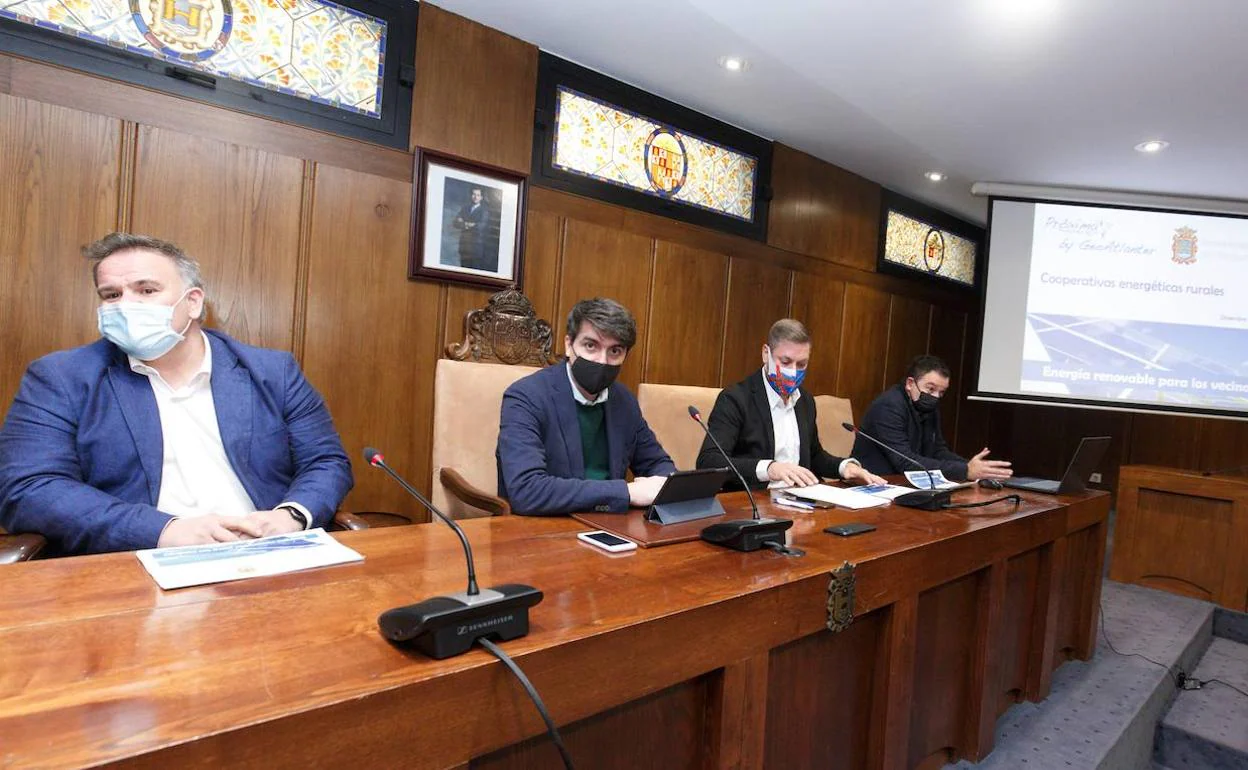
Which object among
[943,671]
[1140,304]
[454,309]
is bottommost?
[943,671]

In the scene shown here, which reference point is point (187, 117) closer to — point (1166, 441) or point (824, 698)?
point (824, 698)

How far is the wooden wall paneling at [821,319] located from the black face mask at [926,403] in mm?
1269

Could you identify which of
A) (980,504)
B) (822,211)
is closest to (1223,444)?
(822,211)

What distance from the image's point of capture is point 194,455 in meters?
1.54

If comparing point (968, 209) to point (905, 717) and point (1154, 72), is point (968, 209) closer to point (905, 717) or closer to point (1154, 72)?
point (1154, 72)

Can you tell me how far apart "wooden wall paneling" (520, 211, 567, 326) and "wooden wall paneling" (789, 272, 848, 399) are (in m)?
1.77

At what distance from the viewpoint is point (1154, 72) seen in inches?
111

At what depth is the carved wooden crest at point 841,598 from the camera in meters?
1.19

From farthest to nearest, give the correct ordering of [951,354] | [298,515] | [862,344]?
[951,354] < [862,344] < [298,515]

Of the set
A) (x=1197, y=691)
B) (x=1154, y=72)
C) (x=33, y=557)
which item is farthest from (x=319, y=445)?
(x=1154, y=72)

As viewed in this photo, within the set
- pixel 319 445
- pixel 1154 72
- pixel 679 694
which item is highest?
pixel 1154 72

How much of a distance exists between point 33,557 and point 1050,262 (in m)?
5.21

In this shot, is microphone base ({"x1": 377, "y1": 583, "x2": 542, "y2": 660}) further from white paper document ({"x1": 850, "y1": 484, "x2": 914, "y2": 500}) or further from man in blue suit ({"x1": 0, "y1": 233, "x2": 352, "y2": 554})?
white paper document ({"x1": 850, "y1": 484, "x2": 914, "y2": 500})

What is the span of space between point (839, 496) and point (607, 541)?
920 millimetres
